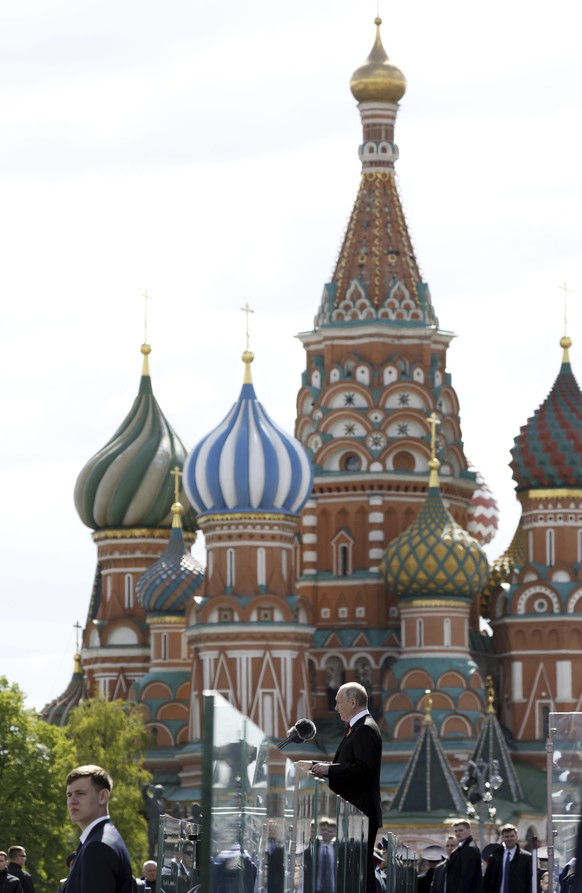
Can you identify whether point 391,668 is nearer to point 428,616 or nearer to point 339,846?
point 428,616

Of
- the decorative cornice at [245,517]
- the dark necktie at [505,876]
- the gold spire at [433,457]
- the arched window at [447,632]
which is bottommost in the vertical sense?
the dark necktie at [505,876]

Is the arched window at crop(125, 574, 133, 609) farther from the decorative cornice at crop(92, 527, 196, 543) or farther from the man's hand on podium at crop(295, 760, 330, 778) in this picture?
the man's hand on podium at crop(295, 760, 330, 778)

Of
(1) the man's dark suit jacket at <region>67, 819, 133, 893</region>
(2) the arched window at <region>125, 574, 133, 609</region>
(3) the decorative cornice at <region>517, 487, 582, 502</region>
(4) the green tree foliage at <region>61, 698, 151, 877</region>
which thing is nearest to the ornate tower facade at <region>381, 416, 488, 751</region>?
(3) the decorative cornice at <region>517, 487, 582, 502</region>

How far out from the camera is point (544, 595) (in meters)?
61.5

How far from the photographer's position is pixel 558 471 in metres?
61.8

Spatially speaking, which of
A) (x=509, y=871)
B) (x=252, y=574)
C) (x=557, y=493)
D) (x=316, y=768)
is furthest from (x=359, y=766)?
(x=557, y=493)

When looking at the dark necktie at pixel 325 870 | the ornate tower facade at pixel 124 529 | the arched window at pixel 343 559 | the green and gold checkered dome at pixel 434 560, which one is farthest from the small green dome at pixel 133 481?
the dark necktie at pixel 325 870

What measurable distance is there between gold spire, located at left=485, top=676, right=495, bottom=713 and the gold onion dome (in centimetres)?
1416

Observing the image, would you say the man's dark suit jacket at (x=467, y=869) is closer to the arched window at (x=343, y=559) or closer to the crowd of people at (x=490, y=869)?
the crowd of people at (x=490, y=869)

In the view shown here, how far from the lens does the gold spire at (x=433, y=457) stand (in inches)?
2425

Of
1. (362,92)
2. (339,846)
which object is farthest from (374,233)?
(339,846)

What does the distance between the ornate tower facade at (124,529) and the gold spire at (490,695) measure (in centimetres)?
886

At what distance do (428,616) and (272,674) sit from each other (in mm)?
3759

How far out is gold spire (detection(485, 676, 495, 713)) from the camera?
2339 inches
